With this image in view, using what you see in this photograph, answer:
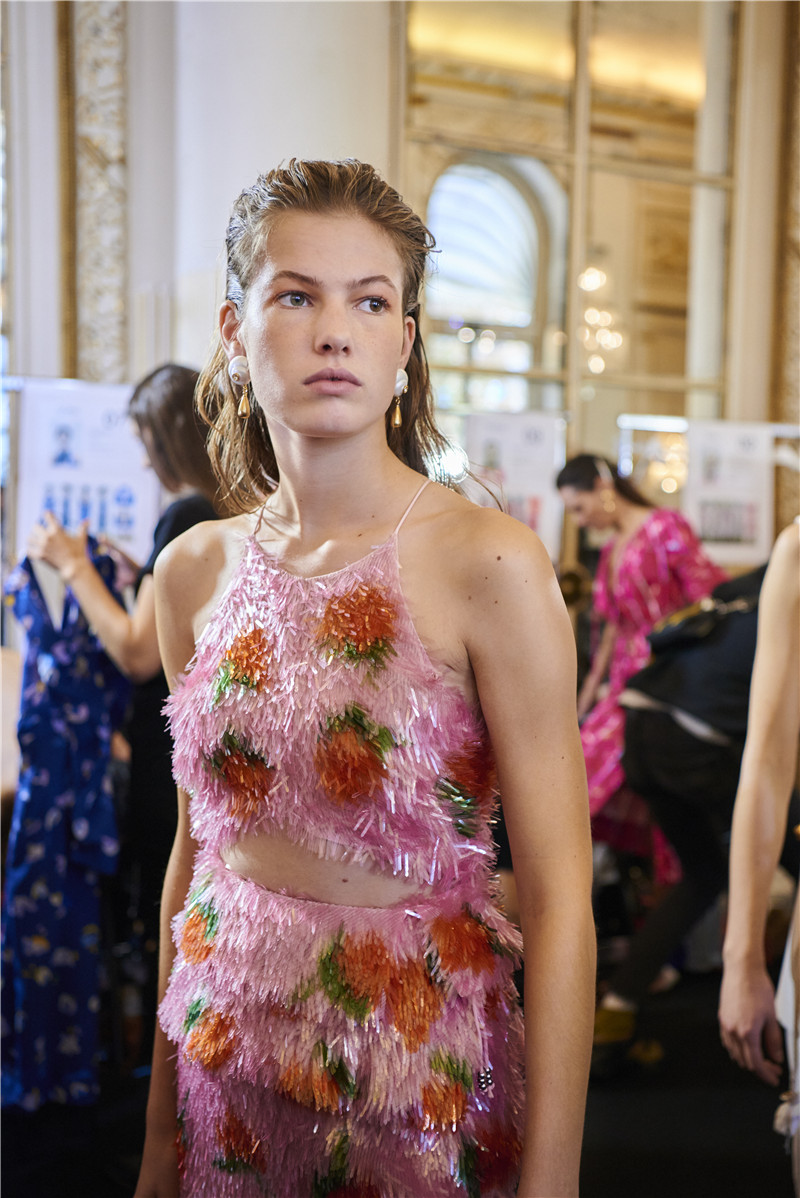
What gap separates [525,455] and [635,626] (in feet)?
4.41

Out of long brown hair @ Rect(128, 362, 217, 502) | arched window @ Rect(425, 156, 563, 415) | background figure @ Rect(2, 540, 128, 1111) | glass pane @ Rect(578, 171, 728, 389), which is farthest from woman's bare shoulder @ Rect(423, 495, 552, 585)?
glass pane @ Rect(578, 171, 728, 389)

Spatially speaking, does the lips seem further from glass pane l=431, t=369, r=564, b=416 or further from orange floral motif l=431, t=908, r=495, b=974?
glass pane l=431, t=369, r=564, b=416

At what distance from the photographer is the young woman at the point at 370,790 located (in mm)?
904

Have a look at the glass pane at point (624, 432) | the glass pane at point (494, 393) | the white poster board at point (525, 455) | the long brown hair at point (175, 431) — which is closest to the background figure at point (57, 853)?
the long brown hair at point (175, 431)

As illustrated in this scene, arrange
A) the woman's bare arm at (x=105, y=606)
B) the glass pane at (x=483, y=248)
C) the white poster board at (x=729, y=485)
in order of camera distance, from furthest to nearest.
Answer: the glass pane at (x=483, y=248) → the white poster board at (x=729, y=485) → the woman's bare arm at (x=105, y=606)

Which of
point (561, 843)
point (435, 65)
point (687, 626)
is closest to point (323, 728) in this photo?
point (561, 843)

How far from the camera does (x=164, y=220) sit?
4656mm

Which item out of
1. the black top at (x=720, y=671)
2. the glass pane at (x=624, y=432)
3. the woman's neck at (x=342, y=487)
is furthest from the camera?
the glass pane at (x=624, y=432)

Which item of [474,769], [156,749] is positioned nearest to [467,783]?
[474,769]

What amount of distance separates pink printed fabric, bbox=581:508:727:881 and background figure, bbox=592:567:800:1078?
1.56 feet

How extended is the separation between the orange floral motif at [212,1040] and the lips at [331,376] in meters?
0.59

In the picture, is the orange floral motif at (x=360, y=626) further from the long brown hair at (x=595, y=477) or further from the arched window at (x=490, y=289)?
the arched window at (x=490, y=289)

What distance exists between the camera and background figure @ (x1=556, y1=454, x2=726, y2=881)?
3.45m

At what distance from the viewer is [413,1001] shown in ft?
3.03
